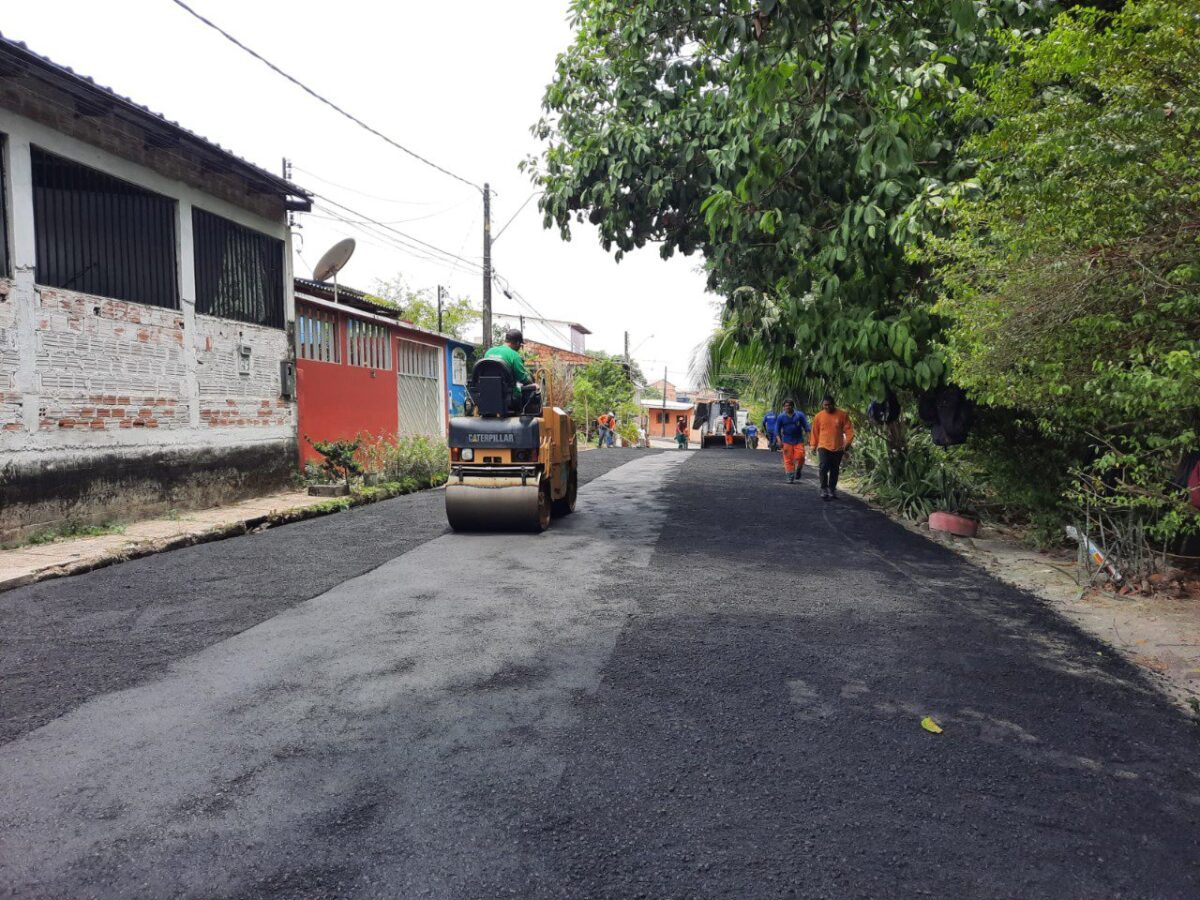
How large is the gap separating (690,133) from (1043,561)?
6052 millimetres

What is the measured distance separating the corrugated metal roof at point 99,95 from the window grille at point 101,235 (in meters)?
0.74

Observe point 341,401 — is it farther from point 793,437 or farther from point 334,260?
point 793,437

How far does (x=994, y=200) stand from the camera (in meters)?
5.84

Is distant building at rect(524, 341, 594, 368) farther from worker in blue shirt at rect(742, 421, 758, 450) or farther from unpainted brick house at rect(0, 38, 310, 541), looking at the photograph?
unpainted brick house at rect(0, 38, 310, 541)

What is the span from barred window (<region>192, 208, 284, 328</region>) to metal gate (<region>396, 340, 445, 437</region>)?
527 cm

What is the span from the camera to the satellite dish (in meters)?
14.8

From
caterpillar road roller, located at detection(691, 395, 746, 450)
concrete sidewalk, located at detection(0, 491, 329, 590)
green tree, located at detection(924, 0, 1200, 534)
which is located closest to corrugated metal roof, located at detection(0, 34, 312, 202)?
concrete sidewalk, located at detection(0, 491, 329, 590)

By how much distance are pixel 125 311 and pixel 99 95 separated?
2344 mm

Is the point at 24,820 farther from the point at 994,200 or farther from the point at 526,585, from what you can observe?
the point at 994,200

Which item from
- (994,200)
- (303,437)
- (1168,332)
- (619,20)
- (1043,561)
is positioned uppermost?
(619,20)

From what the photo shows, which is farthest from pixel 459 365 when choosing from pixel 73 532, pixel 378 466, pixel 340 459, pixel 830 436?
pixel 73 532

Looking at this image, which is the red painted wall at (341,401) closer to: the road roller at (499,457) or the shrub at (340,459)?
the shrub at (340,459)

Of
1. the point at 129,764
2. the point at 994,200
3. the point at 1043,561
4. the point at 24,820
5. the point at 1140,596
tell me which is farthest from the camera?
the point at 1043,561

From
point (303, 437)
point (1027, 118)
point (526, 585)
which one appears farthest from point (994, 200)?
point (303, 437)
